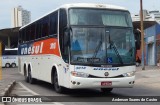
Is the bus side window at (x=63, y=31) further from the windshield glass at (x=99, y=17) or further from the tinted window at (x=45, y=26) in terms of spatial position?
the tinted window at (x=45, y=26)

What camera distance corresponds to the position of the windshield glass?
14934mm

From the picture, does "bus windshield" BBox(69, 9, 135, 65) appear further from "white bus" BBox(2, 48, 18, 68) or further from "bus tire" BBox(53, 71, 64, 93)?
"white bus" BBox(2, 48, 18, 68)

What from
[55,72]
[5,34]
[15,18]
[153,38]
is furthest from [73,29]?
[15,18]

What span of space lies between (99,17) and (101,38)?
3.02 ft

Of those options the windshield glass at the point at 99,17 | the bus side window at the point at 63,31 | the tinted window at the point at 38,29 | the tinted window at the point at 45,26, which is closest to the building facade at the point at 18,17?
the tinted window at the point at 38,29

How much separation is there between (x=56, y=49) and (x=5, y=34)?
2071 inches

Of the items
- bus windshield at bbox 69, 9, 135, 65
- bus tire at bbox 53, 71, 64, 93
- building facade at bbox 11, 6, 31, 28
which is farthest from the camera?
building facade at bbox 11, 6, 31, 28

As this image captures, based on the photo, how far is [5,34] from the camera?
6781 cm

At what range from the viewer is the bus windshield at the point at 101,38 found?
14.5 meters

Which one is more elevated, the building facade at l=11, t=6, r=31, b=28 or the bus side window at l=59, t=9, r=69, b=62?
the building facade at l=11, t=6, r=31, b=28

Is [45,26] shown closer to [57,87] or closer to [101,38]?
[57,87]

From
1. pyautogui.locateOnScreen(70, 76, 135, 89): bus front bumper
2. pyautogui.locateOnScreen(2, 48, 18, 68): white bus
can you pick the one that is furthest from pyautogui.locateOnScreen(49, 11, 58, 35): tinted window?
pyautogui.locateOnScreen(2, 48, 18, 68): white bus

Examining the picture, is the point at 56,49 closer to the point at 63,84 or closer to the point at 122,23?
the point at 63,84

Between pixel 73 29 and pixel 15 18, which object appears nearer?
pixel 73 29
